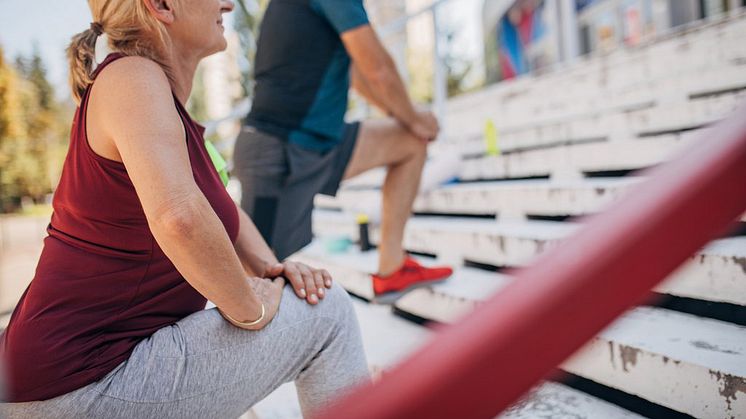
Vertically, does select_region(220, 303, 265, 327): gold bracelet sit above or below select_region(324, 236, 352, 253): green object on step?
above

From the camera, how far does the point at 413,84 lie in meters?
14.2

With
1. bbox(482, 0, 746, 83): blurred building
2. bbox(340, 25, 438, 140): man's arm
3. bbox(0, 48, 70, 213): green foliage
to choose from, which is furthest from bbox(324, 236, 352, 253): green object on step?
bbox(0, 48, 70, 213): green foliage

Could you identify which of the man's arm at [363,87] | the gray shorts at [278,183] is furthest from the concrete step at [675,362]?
the man's arm at [363,87]

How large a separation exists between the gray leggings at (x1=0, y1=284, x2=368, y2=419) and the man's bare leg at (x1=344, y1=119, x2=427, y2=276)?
127 centimetres

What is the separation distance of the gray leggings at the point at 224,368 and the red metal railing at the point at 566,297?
74 centimetres

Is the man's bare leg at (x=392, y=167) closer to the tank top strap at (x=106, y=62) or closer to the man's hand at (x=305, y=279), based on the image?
the man's hand at (x=305, y=279)

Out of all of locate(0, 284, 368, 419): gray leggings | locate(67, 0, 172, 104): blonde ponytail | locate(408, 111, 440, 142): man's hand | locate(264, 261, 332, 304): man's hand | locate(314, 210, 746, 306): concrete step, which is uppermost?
locate(67, 0, 172, 104): blonde ponytail

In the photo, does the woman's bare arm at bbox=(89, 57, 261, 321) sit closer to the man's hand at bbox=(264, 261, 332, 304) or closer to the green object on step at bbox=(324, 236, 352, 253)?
the man's hand at bbox=(264, 261, 332, 304)

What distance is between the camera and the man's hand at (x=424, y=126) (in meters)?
2.52

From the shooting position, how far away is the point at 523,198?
2986 millimetres

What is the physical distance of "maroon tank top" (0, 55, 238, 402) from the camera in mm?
1007

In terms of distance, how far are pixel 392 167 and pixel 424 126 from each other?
0.87 feet

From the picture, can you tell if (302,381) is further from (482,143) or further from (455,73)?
(455,73)

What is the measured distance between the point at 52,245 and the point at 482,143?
3.47m
